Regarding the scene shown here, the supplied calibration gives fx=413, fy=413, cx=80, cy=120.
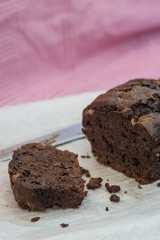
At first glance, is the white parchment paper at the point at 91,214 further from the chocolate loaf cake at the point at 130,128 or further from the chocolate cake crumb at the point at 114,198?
the chocolate loaf cake at the point at 130,128

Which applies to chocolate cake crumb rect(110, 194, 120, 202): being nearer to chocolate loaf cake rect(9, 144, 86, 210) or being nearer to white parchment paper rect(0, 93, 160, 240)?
white parchment paper rect(0, 93, 160, 240)

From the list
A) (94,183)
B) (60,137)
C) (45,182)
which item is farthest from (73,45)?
(45,182)

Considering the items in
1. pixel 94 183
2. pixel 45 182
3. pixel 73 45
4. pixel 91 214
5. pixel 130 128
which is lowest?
pixel 91 214

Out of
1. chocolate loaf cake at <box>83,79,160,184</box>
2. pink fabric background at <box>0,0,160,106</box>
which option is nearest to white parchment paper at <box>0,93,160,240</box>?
chocolate loaf cake at <box>83,79,160,184</box>

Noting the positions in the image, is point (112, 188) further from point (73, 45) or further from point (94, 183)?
point (73, 45)

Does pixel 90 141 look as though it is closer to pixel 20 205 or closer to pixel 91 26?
pixel 20 205

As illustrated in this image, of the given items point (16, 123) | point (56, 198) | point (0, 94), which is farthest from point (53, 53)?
point (56, 198)
